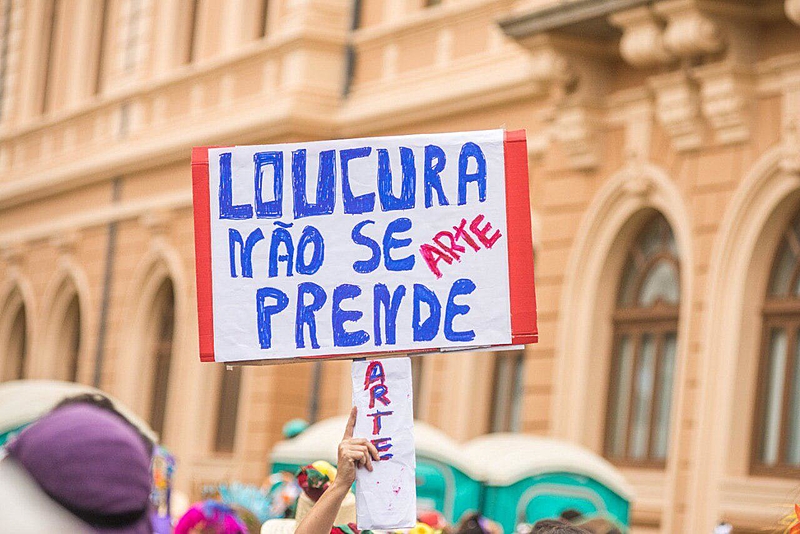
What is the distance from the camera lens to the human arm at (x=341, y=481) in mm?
4273

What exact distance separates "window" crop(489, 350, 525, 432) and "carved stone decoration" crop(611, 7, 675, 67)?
3408 mm

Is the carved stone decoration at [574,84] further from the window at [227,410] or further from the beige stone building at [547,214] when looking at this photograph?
the window at [227,410]

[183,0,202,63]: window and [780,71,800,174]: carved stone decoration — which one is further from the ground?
[183,0,202,63]: window

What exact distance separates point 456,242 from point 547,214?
9897 millimetres

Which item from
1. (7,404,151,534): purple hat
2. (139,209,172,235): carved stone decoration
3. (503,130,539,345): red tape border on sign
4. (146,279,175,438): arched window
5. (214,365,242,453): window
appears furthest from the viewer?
(146,279,175,438): arched window

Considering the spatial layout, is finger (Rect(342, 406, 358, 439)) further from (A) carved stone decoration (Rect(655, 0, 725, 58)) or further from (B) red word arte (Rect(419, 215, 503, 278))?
(A) carved stone decoration (Rect(655, 0, 725, 58))

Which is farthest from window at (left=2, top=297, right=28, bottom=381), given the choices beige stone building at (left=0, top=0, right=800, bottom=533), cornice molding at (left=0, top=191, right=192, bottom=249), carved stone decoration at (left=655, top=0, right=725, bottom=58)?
carved stone decoration at (left=655, top=0, right=725, bottom=58)

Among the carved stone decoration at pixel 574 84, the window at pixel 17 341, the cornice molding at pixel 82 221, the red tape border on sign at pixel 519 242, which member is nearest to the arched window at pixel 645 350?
the carved stone decoration at pixel 574 84

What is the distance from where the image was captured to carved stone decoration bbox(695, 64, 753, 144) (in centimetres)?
1252

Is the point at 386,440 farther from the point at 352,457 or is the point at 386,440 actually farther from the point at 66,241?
the point at 66,241

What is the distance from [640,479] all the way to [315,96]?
697 centimetres

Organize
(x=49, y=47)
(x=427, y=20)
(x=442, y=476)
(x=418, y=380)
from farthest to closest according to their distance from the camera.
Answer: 1. (x=49, y=47)
2. (x=427, y=20)
3. (x=418, y=380)
4. (x=442, y=476)

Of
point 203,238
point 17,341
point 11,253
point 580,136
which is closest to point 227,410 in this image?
point 580,136

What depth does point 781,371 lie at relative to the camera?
1247cm
